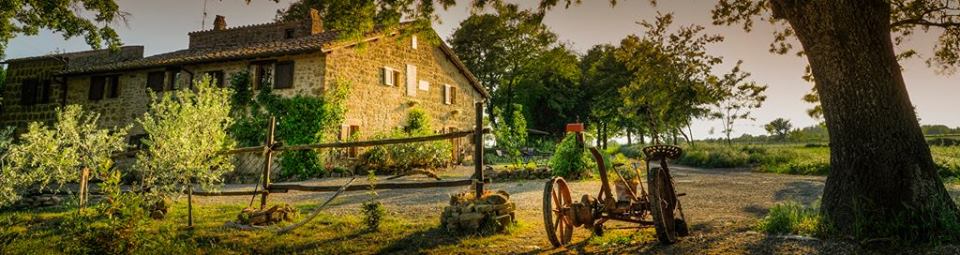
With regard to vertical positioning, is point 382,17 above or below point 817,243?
above

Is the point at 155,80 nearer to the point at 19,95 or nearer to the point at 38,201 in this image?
the point at 19,95

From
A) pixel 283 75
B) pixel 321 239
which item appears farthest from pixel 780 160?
pixel 283 75

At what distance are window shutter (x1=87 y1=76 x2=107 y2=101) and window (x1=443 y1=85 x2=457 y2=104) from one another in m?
14.0

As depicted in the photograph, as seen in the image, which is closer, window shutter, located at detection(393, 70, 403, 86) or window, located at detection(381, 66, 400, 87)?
window, located at detection(381, 66, 400, 87)

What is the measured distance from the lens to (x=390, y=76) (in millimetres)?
19062

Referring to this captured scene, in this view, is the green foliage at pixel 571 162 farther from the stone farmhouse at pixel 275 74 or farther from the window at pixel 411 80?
the window at pixel 411 80

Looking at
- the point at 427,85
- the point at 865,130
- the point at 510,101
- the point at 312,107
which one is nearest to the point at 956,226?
the point at 865,130

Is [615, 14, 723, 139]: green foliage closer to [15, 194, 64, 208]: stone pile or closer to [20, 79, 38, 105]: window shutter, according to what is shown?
[15, 194, 64, 208]: stone pile

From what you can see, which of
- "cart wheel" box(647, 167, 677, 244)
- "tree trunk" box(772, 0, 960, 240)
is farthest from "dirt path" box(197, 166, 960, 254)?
"tree trunk" box(772, 0, 960, 240)

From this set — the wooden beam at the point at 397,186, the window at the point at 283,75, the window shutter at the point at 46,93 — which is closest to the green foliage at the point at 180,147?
the wooden beam at the point at 397,186

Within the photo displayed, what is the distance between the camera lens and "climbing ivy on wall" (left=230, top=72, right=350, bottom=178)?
1559 cm

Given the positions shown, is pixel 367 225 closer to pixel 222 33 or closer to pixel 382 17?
pixel 382 17

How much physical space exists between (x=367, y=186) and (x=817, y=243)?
194 inches

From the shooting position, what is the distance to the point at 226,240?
5.39 m
